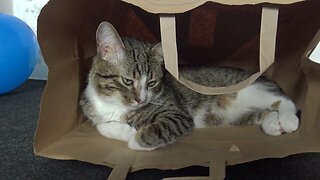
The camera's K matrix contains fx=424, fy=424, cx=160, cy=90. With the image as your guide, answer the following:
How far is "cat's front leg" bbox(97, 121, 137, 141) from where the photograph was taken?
3.75 feet

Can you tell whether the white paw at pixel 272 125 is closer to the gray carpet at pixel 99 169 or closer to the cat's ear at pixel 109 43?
the gray carpet at pixel 99 169

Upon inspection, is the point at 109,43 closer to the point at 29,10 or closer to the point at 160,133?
the point at 160,133

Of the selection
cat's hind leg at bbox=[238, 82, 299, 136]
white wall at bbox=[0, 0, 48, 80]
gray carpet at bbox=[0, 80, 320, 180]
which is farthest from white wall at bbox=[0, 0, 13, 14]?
cat's hind leg at bbox=[238, 82, 299, 136]

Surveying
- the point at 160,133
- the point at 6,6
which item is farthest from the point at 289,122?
the point at 6,6

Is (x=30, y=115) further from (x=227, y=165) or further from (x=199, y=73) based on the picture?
(x=227, y=165)

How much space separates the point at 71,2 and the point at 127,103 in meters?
0.32

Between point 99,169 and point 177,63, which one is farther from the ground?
point 177,63

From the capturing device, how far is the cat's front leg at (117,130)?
114cm

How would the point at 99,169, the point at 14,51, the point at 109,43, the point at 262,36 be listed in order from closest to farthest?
1. the point at 262,36
2. the point at 99,169
3. the point at 109,43
4. the point at 14,51

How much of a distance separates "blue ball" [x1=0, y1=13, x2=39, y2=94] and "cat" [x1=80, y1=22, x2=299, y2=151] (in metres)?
0.56

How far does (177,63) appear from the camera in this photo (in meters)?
0.85

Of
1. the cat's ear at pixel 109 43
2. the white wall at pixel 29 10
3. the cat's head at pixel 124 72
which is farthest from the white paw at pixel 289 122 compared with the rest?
the white wall at pixel 29 10

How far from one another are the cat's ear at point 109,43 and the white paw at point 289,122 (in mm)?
481

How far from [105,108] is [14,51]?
0.63 m
